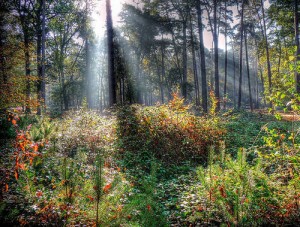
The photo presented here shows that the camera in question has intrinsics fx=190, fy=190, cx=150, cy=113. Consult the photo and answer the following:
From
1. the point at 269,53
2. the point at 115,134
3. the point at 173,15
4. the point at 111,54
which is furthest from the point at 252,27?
the point at 115,134

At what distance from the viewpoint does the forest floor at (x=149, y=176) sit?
2.59m

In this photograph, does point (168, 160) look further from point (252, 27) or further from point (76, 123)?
point (252, 27)

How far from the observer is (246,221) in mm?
2607

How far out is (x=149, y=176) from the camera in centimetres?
523

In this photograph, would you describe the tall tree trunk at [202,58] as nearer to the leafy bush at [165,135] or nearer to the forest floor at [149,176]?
the forest floor at [149,176]

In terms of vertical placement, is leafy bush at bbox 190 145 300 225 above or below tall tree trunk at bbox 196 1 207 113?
below

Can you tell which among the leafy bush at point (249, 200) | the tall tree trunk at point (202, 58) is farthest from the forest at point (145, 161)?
the tall tree trunk at point (202, 58)

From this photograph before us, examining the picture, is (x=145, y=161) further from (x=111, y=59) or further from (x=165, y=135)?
(x=111, y=59)

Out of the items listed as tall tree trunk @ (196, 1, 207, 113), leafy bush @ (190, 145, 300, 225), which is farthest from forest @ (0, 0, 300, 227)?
tall tree trunk @ (196, 1, 207, 113)

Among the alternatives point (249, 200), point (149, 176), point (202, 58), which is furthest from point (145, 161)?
point (202, 58)

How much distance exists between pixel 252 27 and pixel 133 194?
1146 inches

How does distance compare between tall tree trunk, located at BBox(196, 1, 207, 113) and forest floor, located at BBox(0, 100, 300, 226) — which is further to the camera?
tall tree trunk, located at BBox(196, 1, 207, 113)

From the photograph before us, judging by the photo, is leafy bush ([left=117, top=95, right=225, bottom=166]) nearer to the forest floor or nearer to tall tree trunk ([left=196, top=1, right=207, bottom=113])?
the forest floor

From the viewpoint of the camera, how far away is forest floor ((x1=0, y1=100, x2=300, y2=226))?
102 inches
